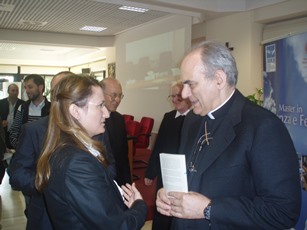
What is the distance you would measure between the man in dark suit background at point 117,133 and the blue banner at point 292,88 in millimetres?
1414

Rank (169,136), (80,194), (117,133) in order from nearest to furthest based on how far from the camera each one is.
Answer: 1. (80,194)
2. (169,136)
3. (117,133)

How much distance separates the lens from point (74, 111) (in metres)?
1.38

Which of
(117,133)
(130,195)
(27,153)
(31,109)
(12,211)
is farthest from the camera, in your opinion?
(12,211)

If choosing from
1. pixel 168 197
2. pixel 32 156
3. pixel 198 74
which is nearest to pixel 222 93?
pixel 198 74

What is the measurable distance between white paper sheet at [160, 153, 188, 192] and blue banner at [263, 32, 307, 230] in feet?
5.08

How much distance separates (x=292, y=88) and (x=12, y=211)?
372 centimetres

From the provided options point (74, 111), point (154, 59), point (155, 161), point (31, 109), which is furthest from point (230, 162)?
point (154, 59)

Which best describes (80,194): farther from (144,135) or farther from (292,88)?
(144,135)

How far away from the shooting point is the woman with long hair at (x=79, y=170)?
3.79 feet

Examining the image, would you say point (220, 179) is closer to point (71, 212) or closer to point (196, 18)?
point (71, 212)

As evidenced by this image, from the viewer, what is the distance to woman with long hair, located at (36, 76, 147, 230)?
1154 millimetres

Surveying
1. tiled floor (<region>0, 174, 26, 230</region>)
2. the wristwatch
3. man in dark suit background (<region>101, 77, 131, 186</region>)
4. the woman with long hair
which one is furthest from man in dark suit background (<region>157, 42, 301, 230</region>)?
tiled floor (<region>0, 174, 26, 230</region>)

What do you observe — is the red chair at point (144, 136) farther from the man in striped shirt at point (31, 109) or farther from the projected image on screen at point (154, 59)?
the man in striped shirt at point (31, 109)

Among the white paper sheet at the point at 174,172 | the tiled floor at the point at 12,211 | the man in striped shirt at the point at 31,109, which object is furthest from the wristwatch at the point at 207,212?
the tiled floor at the point at 12,211
